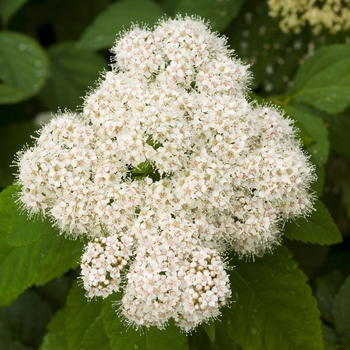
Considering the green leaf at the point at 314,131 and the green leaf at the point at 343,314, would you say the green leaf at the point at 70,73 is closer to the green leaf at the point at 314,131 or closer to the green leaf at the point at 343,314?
the green leaf at the point at 314,131

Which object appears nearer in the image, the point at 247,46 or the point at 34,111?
the point at 247,46

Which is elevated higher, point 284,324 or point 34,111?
point 284,324

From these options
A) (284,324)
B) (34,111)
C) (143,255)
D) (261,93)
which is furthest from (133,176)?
(34,111)

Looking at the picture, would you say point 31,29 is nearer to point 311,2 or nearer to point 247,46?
point 247,46

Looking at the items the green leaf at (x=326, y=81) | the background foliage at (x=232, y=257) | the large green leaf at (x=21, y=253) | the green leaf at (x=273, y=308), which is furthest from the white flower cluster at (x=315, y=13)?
the large green leaf at (x=21, y=253)

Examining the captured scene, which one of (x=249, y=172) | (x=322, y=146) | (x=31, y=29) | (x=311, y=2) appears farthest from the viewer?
(x=31, y=29)

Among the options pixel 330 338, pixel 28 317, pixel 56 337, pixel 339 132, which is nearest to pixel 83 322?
pixel 56 337
